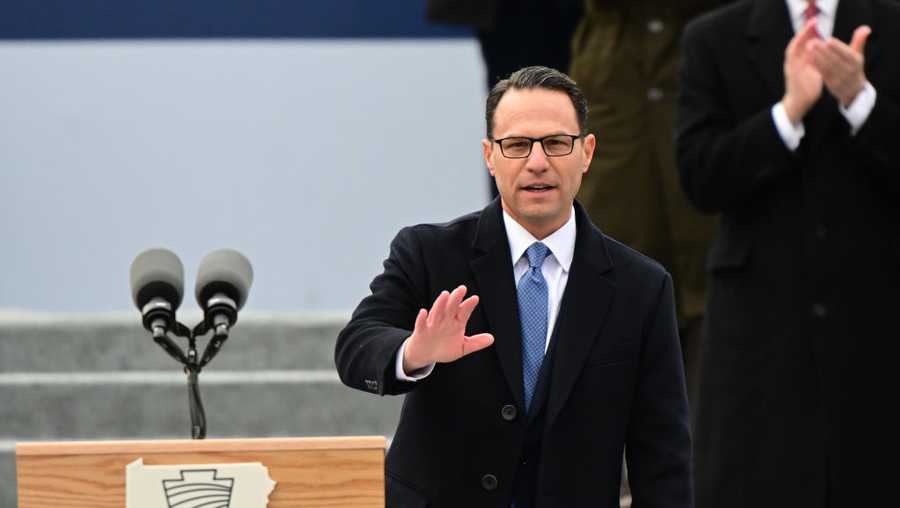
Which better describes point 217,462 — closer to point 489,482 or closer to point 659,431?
point 489,482

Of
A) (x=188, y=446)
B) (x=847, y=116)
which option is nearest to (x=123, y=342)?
(x=847, y=116)

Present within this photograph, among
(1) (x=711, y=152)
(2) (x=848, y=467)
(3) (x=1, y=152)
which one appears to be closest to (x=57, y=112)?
(3) (x=1, y=152)

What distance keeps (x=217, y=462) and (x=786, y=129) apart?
80.0 inches

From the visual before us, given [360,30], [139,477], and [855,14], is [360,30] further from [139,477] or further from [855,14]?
[139,477]

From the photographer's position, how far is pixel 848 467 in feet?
14.3

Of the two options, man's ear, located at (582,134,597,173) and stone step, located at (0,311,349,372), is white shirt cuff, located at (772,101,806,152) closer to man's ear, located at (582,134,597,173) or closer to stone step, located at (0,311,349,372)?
man's ear, located at (582,134,597,173)

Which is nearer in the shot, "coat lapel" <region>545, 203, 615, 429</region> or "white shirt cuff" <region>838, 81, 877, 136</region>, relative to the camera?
"coat lapel" <region>545, 203, 615, 429</region>

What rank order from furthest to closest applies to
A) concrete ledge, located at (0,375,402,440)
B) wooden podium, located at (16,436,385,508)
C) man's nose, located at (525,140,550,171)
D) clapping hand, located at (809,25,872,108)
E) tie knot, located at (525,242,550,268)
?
concrete ledge, located at (0,375,402,440) < clapping hand, located at (809,25,872,108) < tie knot, located at (525,242,550,268) < man's nose, located at (525,140,550,171) < wooden podium, located at (16,436,385,508)

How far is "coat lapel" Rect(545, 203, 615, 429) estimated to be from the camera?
9.97ft

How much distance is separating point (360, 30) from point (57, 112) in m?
1.10

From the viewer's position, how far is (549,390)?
306cm

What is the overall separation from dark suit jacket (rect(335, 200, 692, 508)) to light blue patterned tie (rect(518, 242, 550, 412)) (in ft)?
0.10

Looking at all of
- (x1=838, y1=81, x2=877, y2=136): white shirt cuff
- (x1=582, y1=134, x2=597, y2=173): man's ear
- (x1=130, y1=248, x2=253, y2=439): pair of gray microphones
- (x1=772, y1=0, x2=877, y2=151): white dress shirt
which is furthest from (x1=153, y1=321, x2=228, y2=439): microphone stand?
(x1=838, y1=81, x2=877, y2=136): white shirt cuff

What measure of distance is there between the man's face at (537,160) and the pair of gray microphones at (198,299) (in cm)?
58
